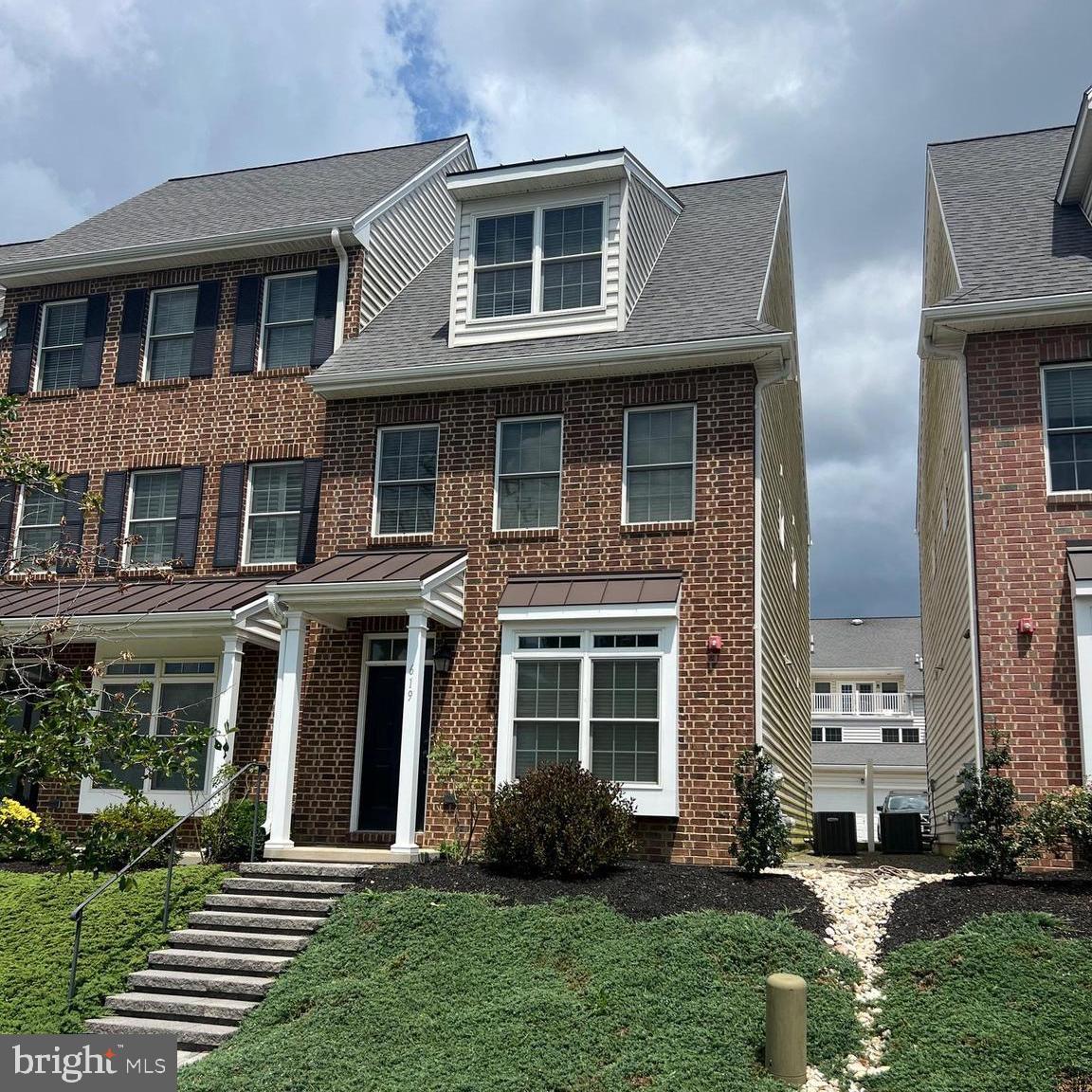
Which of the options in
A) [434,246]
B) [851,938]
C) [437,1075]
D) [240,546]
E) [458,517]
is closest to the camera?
[437,1075]

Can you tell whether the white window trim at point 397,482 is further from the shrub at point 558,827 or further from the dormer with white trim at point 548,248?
the shrub at point 558,827

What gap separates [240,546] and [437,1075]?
32.0 ft

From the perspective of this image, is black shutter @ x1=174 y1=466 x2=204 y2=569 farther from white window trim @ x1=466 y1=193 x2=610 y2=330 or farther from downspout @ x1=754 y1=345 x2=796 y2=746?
downspout @ x1=754 y1=345 x2=796 y2=746

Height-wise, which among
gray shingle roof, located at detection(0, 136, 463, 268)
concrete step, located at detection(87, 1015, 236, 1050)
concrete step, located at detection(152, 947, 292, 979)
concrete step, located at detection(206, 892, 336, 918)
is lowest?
concrete step, located at detection(87, 1015, 236, 1050)

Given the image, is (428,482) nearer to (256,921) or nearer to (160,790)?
(160,790)

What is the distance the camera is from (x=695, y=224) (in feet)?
58.0

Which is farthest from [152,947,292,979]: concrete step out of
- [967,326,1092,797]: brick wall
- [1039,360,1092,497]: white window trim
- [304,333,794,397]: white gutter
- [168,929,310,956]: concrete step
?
[1039,360,1092,497]: white window trim

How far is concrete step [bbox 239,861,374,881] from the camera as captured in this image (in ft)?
38.5

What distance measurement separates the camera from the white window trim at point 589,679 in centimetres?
1310

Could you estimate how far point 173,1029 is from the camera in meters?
9.31

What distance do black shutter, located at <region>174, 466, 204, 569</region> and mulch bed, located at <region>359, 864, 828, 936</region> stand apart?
252 inches

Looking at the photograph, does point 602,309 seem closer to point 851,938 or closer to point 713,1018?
point 851,938

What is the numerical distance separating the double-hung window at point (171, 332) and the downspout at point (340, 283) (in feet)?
7.62


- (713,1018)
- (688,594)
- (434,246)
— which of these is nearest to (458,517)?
(688,594)
